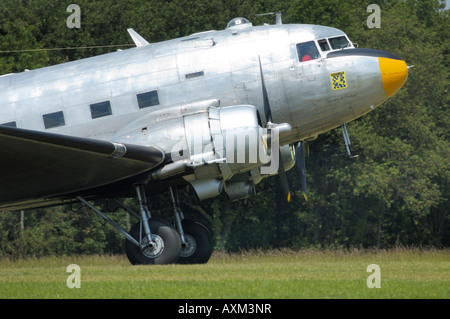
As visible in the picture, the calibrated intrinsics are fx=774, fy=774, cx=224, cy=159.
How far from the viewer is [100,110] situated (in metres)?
17.8

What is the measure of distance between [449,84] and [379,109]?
576 cm

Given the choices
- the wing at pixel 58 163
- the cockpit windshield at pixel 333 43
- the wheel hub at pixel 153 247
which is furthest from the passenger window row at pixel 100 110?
the cockpit windshield at pixel 333 43

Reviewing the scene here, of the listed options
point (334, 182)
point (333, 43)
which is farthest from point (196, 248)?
point (334, 182)

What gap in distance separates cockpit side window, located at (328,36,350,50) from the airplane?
0.03m

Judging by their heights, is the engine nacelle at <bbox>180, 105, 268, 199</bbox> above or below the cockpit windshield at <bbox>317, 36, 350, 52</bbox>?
below

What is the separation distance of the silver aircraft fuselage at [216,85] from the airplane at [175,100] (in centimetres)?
2

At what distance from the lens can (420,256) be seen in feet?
77.4

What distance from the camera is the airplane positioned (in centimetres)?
1672

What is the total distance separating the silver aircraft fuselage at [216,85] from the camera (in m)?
17.6

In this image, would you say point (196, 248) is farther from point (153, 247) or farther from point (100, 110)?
point (100, 110)

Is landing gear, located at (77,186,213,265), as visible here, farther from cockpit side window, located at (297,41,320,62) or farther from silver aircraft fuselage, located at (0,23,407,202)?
cockpit side window, located at (297,41,320,62)

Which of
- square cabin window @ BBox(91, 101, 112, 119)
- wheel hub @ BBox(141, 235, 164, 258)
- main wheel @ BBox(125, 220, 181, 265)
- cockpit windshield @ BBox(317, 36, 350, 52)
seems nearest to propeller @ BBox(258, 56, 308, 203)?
cockpit windshield @ BBox(317, 36, 350, 52)

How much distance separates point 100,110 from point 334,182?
1799 centimetres

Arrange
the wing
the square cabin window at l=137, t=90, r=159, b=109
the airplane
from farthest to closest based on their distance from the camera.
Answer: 1. the square cabin window at l=137, t=90, r=159, b=109
2. the airplane
3. the wing
